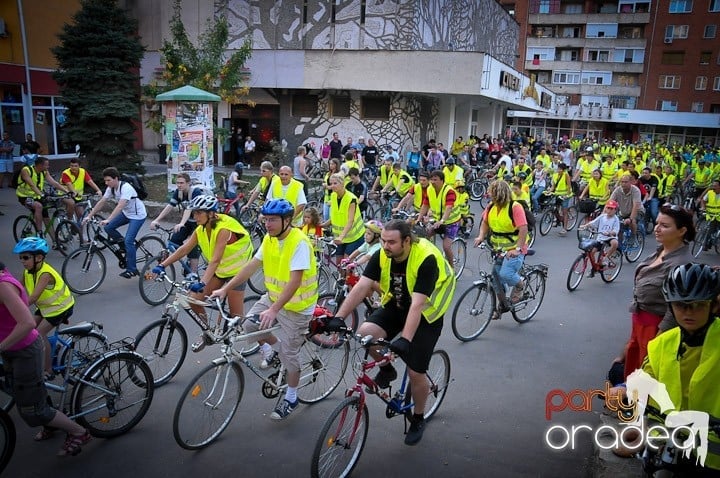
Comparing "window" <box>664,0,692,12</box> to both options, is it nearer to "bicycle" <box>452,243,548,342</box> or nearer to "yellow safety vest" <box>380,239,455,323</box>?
"bicycle" <box>452,243,548,342</box>

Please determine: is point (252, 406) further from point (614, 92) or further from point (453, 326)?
point (614, 92)

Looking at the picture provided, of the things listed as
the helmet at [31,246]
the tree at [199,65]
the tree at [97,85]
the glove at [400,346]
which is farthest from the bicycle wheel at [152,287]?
the tree at [199,65]

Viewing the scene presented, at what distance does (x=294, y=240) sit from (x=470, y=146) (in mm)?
23273

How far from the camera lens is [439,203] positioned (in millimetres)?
9328

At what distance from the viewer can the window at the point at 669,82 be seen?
59059mm

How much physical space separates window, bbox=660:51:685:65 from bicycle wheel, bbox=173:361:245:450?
68857 millimetres

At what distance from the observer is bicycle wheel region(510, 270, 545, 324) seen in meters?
7.48

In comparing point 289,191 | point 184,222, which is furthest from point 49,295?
point 289,191

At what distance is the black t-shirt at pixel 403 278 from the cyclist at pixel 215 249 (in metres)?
1.61

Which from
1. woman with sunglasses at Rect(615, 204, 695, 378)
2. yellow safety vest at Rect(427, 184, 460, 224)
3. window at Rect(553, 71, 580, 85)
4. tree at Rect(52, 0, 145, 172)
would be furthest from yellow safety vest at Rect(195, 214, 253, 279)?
window at Rect(553, 71, 580, 85)

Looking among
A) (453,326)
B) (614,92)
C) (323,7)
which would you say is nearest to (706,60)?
(614,92)

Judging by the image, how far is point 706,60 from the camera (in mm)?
57656

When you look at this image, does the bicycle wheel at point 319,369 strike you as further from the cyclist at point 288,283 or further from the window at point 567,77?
the window at point 567,77

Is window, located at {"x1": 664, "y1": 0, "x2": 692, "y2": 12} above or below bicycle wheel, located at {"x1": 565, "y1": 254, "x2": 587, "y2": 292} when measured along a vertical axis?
above
